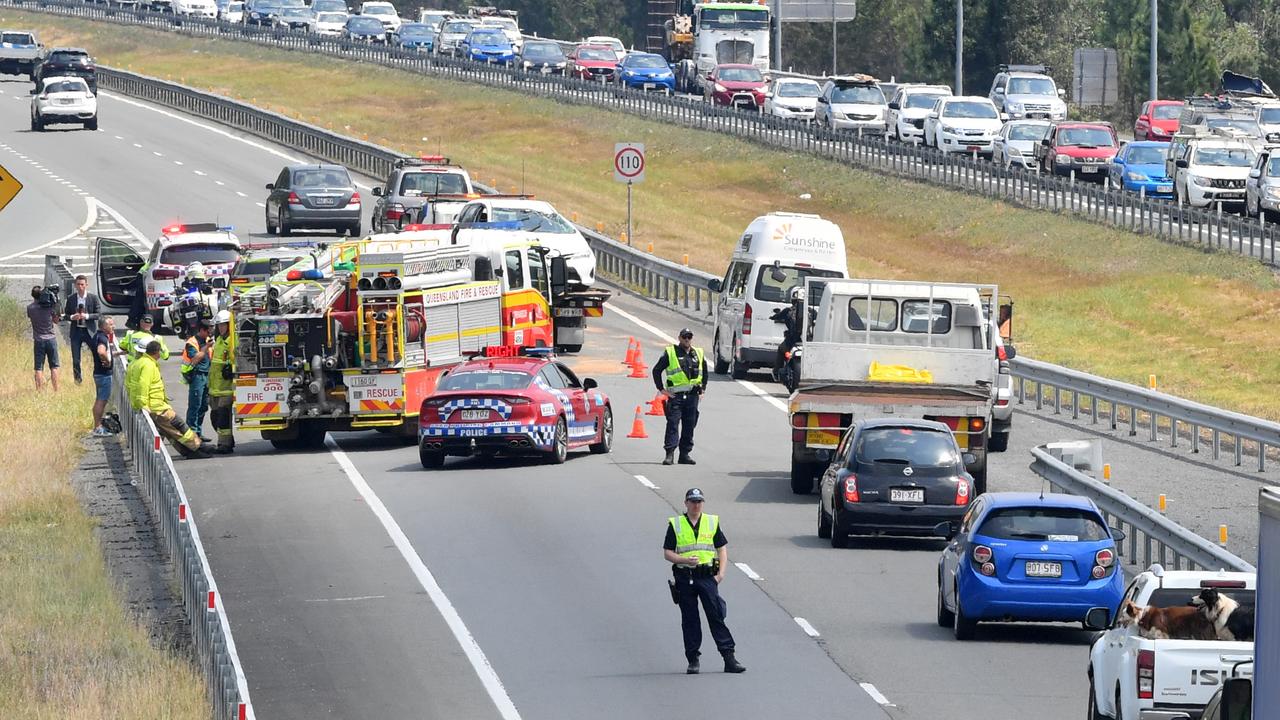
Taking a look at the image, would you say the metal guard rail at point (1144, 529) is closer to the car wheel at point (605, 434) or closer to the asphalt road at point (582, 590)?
the asphalt road at point (582, 590)

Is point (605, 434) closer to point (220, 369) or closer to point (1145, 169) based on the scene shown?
point (220, 369)

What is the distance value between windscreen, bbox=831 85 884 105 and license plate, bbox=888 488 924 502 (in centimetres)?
5221

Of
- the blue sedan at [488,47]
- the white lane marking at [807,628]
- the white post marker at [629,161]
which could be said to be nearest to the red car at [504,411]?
the white lane marking at [807,628]

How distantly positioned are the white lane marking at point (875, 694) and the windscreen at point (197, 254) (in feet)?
78.7

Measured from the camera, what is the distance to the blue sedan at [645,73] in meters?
89.1

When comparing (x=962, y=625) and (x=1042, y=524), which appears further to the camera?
(x=962, y=625)

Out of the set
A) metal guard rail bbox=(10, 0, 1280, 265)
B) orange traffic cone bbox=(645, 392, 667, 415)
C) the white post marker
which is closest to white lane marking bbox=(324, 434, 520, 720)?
orange traffic cone bbox=(645, 392, 667, 415)

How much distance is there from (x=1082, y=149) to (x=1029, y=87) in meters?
14.5

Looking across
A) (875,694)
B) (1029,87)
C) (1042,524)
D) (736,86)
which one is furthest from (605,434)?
(736,86)

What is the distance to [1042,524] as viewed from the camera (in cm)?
1873

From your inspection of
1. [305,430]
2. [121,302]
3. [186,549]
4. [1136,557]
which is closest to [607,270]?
[121,302]

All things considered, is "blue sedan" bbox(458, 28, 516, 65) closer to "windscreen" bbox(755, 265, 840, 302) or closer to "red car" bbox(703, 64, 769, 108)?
"red car" bbox(703, 64, 769, 108)

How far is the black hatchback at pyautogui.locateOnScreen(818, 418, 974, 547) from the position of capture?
22.8m

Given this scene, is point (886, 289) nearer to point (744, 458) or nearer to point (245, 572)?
point (744, 458)
